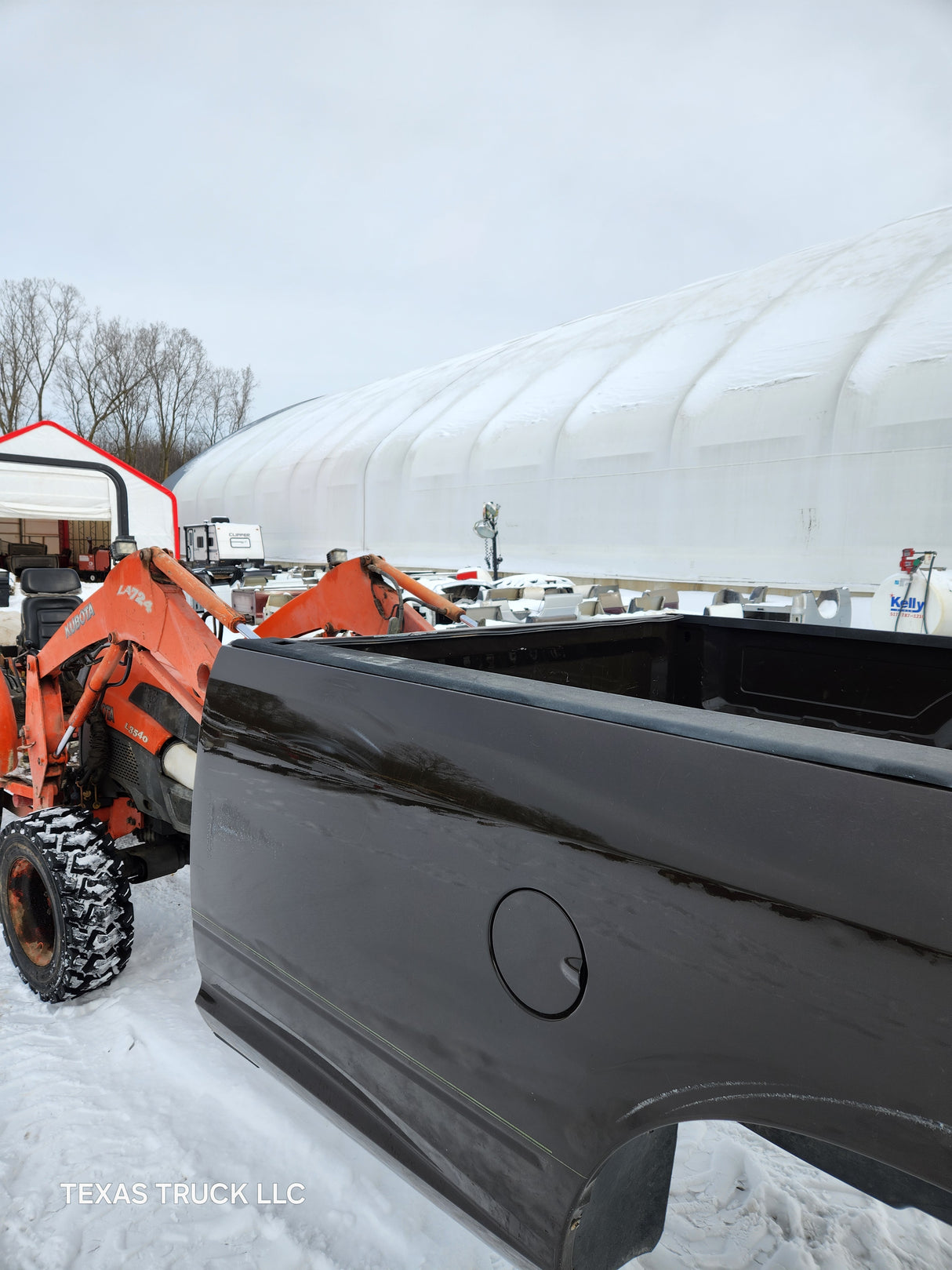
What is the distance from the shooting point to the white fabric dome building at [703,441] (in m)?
18.5

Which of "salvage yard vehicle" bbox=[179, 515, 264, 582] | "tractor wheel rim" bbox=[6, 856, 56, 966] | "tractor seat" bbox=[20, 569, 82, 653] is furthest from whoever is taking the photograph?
"salvage yard vehicle" bbox=[179, 515, 264, 582]

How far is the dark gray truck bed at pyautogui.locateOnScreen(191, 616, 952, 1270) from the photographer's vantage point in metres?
0.91

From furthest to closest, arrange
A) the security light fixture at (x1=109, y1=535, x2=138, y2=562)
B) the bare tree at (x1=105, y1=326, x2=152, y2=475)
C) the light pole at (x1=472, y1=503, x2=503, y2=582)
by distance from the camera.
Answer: the bare tree at (x1=105, y1=326, x2=152, y2=475)
the light pole at (x1=472, y1=503, x2=503, y2=582)
the security light fixture at (x1=109, y1=535, x2=138, y2=562)

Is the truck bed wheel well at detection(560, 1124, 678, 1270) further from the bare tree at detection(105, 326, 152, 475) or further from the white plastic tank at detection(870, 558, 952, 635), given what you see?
the bare tree at detection(105, 326, 152, 475)

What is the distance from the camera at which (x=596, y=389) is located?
24.9 m

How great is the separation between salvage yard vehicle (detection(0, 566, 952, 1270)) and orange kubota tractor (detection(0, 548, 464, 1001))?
3.09ft

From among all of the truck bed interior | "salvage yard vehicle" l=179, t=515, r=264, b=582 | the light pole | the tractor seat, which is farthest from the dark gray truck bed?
"salvage yard vehicle" l=179, t=515, r=264, b=582

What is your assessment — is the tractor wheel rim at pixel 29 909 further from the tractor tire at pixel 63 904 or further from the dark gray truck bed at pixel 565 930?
the dark gray truck bed at pixel 565 930

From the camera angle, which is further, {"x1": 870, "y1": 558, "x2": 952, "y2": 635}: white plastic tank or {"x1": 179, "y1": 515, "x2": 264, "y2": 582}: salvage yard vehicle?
{"x1": 179, "y1": 515, "x2": 264, "y2": 582}: salvage yard vehicle

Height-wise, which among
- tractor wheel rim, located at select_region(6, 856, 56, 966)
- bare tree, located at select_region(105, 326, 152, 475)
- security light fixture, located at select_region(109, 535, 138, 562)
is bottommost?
tractor wheel rim, located at select_region(6, 856, 56, 966)

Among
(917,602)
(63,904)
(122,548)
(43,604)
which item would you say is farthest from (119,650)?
(917,602)

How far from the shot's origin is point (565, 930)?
113cm

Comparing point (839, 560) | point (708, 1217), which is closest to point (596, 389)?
point (839, 560)

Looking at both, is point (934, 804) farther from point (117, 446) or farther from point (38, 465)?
point (117, 446)
